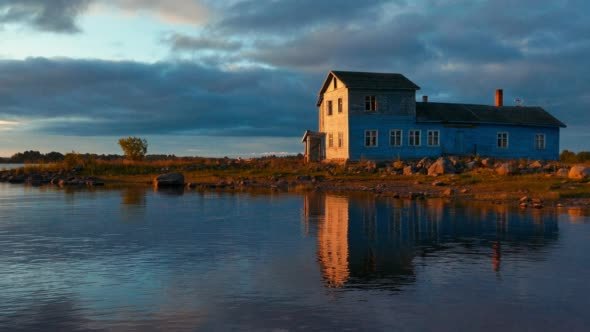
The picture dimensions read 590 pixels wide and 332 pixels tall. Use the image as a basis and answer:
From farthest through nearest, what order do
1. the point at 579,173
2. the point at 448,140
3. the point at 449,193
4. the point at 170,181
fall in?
the point at 448,140
the point at 170,181
the point at 579,173
the point at 449,193

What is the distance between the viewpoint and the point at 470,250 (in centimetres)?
1567

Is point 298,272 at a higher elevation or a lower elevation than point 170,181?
lower

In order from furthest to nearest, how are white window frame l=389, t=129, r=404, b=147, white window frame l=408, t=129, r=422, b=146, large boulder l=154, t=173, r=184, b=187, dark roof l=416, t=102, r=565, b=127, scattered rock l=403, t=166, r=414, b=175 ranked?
1. dark roof l=416, t=102, r=565, b=127
2. white window frame l=408, t=129, r=422, b=146
3. white window frame l=389, t=129, r=404, b=147
4. large boulder l=154, t=173, r=184, b=187
5. scattered rock l=403, t=166, r=414, b=175

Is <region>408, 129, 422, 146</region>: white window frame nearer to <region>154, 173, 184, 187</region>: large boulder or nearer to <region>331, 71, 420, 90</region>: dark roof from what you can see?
<region>331, 71, 420, 90</region>: dark roof

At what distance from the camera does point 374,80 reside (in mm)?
50406

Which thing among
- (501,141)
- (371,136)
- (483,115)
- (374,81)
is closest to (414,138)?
(371,136)

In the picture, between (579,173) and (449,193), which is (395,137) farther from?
(579,173)

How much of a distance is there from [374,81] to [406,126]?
15.7ft

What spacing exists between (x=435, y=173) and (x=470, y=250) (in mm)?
26357

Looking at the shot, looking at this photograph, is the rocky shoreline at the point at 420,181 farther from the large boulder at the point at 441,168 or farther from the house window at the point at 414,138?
the house window at the point at 414,138

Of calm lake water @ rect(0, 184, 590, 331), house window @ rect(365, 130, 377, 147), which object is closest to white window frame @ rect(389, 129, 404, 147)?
house window @ rect(365, 130, 377, 147)

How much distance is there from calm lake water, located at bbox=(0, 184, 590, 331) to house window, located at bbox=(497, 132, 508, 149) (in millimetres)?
30916

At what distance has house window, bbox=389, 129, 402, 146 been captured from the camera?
50.3 meters

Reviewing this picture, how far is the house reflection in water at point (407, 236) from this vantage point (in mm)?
13234
